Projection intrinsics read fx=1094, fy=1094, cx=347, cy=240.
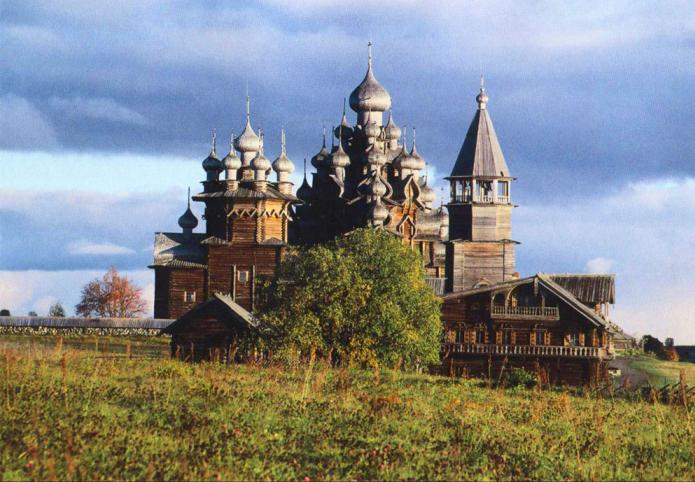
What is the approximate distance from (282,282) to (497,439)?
72.3 ft

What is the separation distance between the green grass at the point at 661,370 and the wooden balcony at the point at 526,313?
516 centimetres

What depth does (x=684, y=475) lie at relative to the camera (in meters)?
13.4

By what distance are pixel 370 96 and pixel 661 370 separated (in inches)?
1113

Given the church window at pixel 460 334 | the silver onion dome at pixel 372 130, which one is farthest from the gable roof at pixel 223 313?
the silver onion dome at pixel 372 130

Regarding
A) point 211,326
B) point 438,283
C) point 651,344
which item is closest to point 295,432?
point 211,326

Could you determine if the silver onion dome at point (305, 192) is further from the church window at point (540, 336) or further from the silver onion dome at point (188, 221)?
the church window at point (540, 336)

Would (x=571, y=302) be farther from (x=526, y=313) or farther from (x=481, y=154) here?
(x=481, y=154)

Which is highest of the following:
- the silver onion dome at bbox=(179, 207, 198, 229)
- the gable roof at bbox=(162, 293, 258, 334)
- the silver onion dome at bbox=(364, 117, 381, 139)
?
the silver onion dome at bbox=(364, 117, 381, 139)

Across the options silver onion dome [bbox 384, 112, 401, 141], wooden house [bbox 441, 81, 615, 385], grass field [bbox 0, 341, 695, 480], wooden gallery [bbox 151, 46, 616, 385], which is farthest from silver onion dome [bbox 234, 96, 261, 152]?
grass field [bbox 0, 341, 695, 480]

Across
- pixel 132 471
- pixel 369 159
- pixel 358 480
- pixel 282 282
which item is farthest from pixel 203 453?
pixel 369 159

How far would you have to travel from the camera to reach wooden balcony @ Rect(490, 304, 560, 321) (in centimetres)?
A: 4938

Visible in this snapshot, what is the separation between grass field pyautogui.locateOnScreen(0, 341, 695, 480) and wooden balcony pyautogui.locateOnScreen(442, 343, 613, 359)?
30169mm

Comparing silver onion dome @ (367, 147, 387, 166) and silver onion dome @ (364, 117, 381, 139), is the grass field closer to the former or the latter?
silver onion dome @ (367, 147, 387, 166)

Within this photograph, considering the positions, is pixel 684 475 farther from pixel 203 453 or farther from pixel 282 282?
pixel 282 282
